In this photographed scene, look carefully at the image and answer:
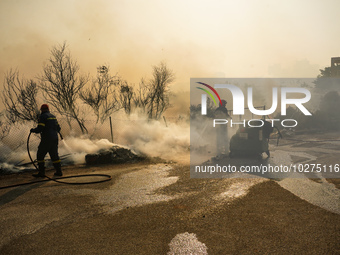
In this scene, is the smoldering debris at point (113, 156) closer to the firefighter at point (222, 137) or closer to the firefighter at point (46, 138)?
the firefighter at point (46, 138)

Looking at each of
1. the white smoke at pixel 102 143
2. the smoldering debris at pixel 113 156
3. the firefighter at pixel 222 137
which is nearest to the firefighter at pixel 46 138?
the white smoke at pixel 102 143

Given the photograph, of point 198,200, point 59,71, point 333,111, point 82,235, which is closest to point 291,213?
point 198,200

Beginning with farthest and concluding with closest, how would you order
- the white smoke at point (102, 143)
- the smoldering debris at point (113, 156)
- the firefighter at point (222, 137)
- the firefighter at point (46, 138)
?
1. the firefighter at point (222, 137)
2. the white smoke at point (102, 143)
3. the smoldering debris at point (113, 156)
4. the firefighter at point (46, 138)

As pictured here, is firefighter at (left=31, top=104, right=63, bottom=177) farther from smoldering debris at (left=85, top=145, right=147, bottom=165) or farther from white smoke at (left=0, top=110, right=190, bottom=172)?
smoldering debris at (left=85, top=145, right=147, bottom=165)

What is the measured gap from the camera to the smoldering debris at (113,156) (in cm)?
1022

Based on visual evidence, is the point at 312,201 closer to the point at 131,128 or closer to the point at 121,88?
the point at 131,128

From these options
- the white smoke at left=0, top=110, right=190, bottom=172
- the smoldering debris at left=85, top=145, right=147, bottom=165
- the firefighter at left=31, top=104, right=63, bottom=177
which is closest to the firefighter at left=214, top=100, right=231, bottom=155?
the white smoke at left=0, top=110, right=190, bottom=172

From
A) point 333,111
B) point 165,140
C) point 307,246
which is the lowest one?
point 307,246

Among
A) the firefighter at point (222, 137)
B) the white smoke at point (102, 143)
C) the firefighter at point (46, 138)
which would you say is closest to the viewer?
the firefighter at point (46, 138)

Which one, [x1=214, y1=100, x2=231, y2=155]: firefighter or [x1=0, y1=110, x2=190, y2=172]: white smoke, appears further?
[x1=214, y1=100, x2=231, y2=155]: firefighter

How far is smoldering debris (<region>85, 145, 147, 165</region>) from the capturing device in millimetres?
10219

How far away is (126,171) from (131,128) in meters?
8.94

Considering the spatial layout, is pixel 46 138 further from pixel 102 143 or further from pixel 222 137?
pixel 222 137

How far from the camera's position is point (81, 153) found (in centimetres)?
1107
